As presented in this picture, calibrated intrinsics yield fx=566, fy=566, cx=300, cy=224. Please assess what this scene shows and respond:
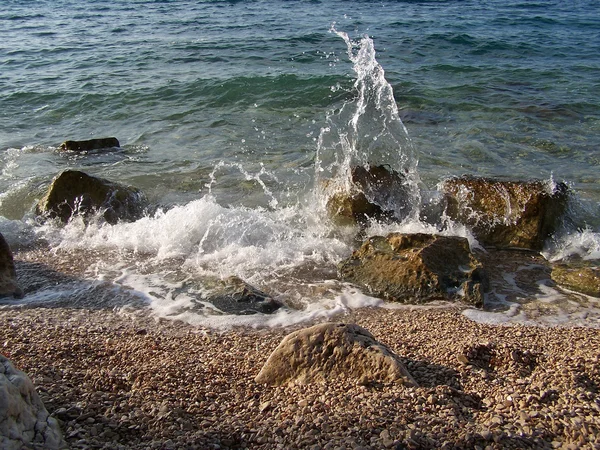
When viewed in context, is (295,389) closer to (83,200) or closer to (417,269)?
(417,269)

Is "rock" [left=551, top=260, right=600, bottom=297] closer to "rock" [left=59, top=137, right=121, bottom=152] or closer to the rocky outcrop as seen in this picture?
the rocky outcrop

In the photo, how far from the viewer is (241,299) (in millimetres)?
4992

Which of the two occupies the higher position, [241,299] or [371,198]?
[371,198]

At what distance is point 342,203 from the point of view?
6.55 metres

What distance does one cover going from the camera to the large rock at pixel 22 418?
2.47m

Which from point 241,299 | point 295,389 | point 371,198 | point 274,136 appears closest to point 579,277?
point 371,198

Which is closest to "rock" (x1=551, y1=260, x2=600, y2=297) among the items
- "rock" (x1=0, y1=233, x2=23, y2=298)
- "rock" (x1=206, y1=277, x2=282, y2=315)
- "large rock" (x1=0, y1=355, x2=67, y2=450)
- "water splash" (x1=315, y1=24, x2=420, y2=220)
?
"water splash" (x1=315, y1=24, x2=420, y2=220)

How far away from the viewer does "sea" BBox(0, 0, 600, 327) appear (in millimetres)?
5535

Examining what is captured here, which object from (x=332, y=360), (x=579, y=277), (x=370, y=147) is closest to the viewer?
(x=332, y=360)

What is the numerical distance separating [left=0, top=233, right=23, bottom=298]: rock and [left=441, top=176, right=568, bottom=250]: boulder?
458 cm

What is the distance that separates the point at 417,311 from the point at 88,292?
2987 millimetres

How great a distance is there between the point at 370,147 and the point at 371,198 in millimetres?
843

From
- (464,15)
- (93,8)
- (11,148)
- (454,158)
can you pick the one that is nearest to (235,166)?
(454,158)

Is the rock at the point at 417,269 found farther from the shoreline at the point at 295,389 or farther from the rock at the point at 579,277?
the rock at the point at 579,277
